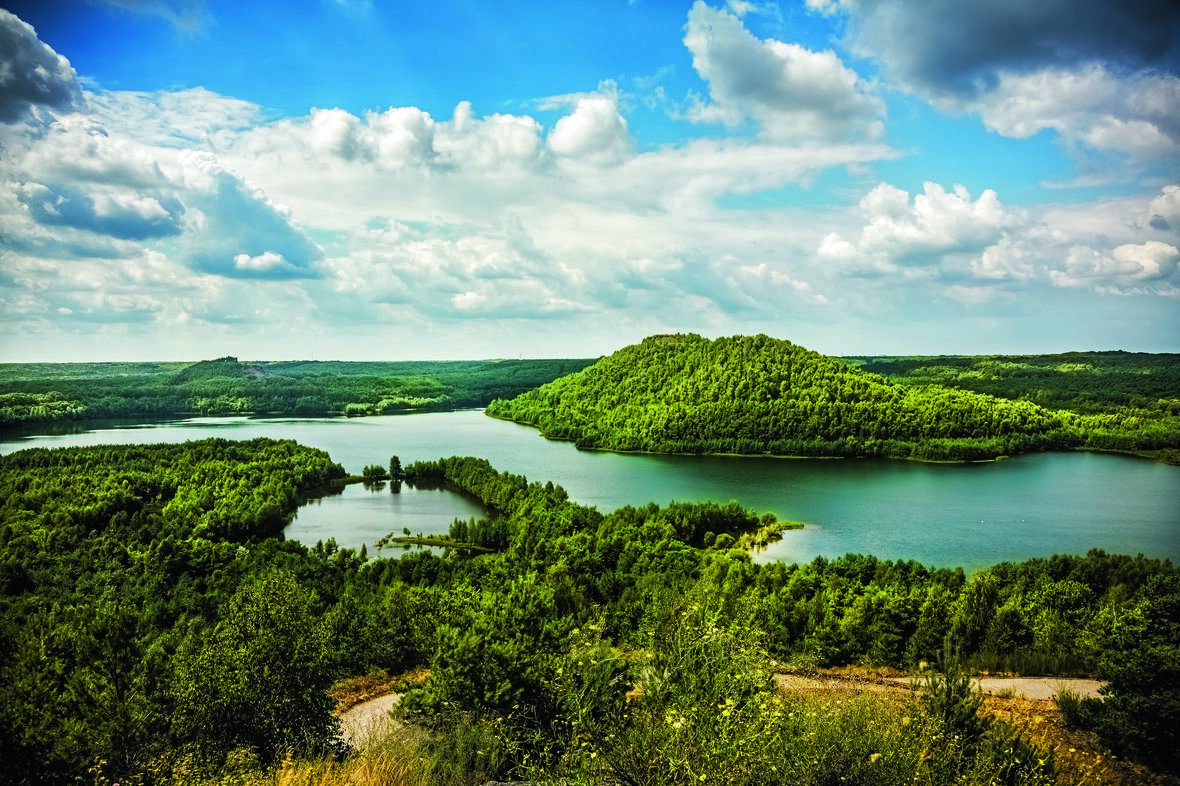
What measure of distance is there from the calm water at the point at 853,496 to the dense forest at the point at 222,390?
409cm

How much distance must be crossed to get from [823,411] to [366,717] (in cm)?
7366

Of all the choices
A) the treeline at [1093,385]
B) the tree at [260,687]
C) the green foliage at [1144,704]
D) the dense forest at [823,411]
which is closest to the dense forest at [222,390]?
the dense forest at [823,411]

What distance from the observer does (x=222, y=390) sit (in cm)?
11719

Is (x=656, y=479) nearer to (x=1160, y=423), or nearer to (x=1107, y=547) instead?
(x=1107, y=547)

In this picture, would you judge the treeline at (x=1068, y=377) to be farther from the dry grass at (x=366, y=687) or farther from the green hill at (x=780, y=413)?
the dry grass at (x=366, y=687)

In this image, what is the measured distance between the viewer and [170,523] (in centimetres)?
3997

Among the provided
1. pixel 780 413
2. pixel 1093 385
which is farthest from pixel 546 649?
pixel 1093 385

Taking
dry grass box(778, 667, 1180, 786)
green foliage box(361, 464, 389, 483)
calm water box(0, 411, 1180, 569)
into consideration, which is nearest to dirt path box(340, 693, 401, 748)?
dry grass box(778, 667, 1180, 786)

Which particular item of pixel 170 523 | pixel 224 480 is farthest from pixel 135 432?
pixel 170 523

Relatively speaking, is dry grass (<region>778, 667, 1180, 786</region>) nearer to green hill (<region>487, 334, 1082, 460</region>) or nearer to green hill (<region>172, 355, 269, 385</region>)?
green hill (<region>487, 334, 1082, 460</region>)

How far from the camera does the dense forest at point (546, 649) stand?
25.9 feet

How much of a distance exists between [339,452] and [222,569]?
4688 centimetres

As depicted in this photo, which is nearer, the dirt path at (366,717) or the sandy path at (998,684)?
the dirt path at (366,717)

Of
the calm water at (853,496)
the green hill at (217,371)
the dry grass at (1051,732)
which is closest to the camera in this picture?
the dry grass at (1051,732)
